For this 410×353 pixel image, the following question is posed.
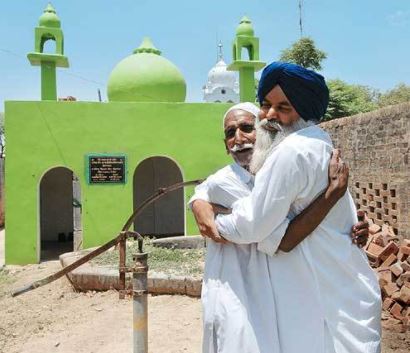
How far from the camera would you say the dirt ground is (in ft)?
14.2

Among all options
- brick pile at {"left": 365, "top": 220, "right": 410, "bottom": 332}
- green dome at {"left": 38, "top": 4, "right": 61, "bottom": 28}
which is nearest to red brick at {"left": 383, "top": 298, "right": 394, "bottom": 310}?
brick pile at {"left": 365, "top": 220, "right": 410, "bottom": 332}

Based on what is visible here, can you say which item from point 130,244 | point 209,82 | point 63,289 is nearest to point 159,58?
point 130,244

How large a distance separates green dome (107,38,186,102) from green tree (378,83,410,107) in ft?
70.7

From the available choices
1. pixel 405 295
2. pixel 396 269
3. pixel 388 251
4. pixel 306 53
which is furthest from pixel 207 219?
pixel 306 53

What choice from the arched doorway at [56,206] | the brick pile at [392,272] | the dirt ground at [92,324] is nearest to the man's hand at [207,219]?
the dirt ground at [92,324]

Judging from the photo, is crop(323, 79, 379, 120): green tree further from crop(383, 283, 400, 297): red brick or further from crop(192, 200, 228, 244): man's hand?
crop(192, 200, 228, 244): man's hand

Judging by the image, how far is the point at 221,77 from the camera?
108ft

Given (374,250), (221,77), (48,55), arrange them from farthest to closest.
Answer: (221,77) → (48,55) → (374,250)

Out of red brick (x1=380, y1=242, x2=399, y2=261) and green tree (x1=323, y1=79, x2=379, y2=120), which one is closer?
red brick (x1=380, y1=242, x2=399, y2=261)

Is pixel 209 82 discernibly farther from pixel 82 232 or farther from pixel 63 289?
pixel 63 289

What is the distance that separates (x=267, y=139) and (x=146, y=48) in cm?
1044

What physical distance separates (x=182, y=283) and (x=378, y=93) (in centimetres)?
3106

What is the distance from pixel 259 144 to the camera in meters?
1.63

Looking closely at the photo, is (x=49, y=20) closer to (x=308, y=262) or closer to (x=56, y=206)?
(x=56, y=206)
